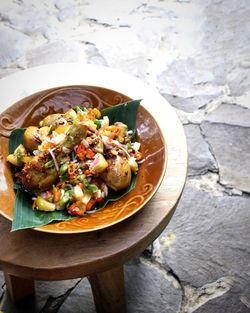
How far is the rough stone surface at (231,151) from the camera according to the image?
2695 mm

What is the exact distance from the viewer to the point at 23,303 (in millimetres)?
2139

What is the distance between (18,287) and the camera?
2.03 m

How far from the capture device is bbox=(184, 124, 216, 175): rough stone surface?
2.75 metres

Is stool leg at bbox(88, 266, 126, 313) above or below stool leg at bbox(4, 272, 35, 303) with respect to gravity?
above

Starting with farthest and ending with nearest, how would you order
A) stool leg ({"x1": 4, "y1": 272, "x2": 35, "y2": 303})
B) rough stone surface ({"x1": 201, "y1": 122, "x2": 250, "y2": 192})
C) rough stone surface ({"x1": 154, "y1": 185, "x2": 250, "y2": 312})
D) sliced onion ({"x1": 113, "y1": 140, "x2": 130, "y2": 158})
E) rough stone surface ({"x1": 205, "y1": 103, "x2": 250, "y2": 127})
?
rough stone surface ({"x1": 205, "y1": 103, "x2": 250, "y2": 127}) < rough stone surface ({"x1": 201, "y1": 122, "x2": 250, "y2": 192}) < rough stone surface ({"x1": 154, "y1": 185, "x2": 250, "y2": 312}) < stool leg ({"x1": 4, "y1": 272, "x2": 35, "y2": 303}) < sliced onion ({"x1": 113, "y1": 140, "x2": 130, "y2": 158})

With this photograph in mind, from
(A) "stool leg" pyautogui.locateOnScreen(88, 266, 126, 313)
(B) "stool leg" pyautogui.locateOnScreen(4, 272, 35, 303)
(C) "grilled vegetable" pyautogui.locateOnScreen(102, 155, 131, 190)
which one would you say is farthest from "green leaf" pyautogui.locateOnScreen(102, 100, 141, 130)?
(B) "stool leg" pyautogui.locateOnScreen(4, 272, 35, 303)

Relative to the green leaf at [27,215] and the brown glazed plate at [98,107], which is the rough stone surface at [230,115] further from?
the green leaf at [27,215]

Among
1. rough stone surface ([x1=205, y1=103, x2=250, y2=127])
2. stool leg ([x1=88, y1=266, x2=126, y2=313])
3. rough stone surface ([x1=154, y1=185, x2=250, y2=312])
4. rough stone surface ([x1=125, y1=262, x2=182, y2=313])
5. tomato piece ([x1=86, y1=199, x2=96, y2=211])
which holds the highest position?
tomato piece ([x1=86, y1=199, x2=96, y2=211])

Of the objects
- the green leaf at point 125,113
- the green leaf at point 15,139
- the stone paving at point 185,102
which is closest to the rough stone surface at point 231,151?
the stone paving at point 185,102

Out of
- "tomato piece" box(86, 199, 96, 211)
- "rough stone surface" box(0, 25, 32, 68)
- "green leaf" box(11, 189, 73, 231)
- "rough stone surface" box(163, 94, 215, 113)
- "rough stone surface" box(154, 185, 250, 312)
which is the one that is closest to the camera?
"green leaf" box(11, 189, 73, 231)

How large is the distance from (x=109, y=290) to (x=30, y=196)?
0.56 metres

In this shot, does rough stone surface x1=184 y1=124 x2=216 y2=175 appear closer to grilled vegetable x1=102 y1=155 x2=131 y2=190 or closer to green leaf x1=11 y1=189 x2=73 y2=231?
grilled vegetable x1=102 y1=155 x2=131 y2=190

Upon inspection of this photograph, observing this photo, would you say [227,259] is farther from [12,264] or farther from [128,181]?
[12,264]

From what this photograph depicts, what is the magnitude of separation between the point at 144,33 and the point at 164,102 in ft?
6.43
